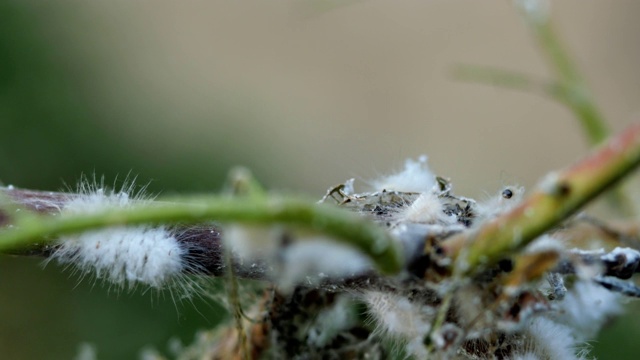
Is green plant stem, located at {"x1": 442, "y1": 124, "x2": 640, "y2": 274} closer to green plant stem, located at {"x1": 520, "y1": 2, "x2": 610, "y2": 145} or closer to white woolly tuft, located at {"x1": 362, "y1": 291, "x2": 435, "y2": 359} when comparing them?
white woolly tuft, located at {"x1": 362, "y1": 291, "x2": 435, "y2": 359}

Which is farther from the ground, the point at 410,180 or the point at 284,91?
the point at 284,91

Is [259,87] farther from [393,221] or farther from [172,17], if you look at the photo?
[393,221]

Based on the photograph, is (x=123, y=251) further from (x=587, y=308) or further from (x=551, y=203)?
(x=587, y=308)

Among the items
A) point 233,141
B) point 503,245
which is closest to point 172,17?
point 233,141

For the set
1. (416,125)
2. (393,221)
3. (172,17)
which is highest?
(172,17)

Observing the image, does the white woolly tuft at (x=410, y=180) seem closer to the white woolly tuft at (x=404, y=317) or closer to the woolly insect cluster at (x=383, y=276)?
the woolly insect cluster at (x=383, y=276)

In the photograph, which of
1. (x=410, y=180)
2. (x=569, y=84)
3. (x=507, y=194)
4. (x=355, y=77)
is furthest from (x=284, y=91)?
(x=507, y=194)

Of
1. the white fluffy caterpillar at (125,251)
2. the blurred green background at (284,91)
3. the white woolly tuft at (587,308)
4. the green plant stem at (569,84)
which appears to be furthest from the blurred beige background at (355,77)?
the white fluffy caterpillar at (125,251)

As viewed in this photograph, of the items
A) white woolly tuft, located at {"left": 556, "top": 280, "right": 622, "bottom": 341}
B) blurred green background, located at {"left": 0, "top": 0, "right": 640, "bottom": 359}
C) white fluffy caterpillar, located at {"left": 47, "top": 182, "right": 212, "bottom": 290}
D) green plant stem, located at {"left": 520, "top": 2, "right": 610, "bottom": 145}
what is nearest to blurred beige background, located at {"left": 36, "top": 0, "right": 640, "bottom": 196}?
blurred green background, located at {"left": 0, "top": 0, "right": 640, "bottom": 359}
